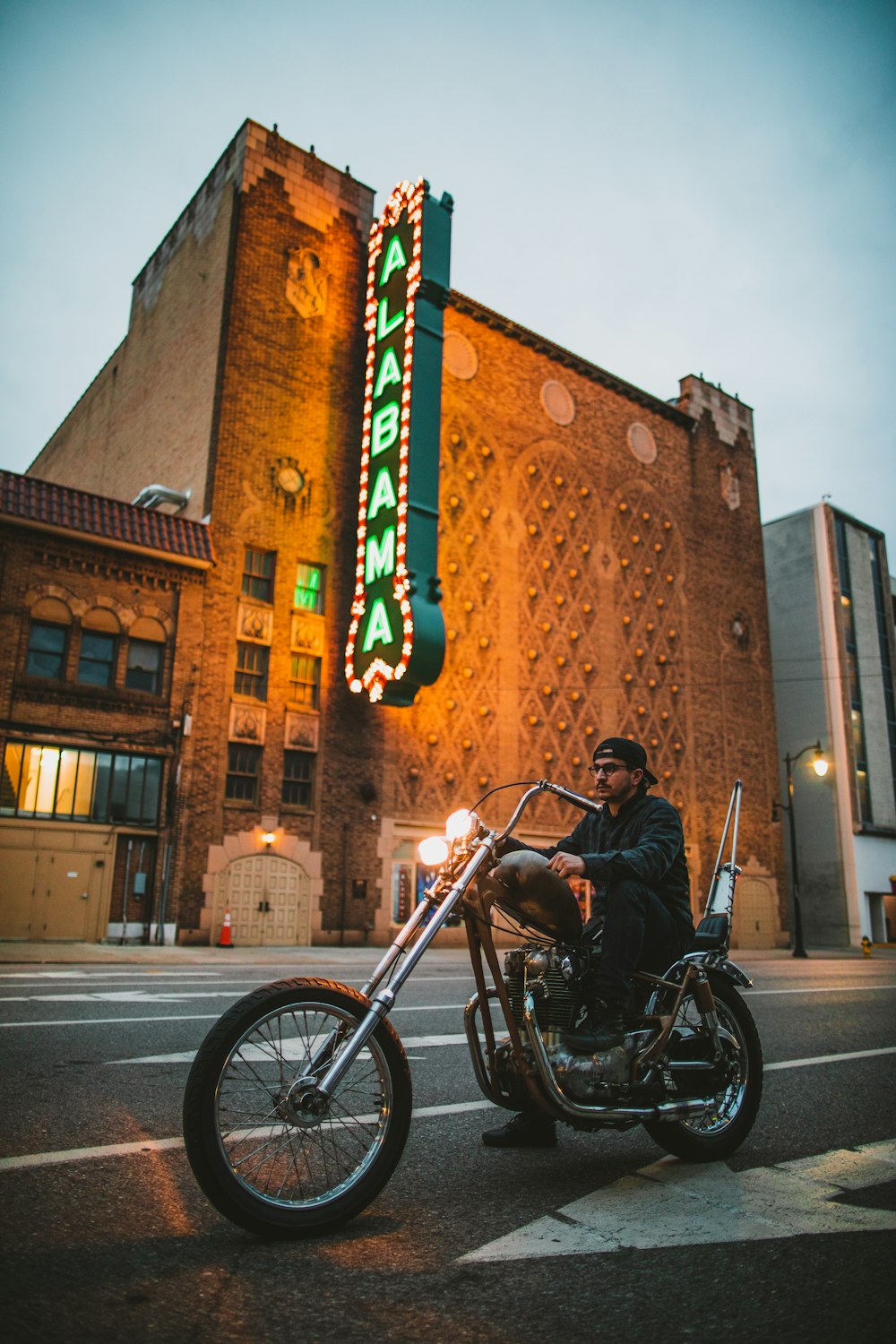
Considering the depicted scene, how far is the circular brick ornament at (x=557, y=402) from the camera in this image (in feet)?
112

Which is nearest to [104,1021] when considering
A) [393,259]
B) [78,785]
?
[78,785]

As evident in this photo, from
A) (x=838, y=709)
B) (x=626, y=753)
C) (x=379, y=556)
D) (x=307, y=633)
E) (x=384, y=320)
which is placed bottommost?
(x=626, y=753)

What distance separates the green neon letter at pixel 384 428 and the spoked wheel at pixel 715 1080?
2313cm

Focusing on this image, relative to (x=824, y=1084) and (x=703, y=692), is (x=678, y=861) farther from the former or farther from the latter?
(x=703, y=692)

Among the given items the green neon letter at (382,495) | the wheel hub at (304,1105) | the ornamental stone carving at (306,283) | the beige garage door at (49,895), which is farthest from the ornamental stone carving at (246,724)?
the wheel hub at (304,1105)

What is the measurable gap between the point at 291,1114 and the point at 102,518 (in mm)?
22605

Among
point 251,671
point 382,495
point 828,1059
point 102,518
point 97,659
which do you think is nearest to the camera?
point 828,1059

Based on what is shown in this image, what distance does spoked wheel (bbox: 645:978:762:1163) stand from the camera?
3.95 metres

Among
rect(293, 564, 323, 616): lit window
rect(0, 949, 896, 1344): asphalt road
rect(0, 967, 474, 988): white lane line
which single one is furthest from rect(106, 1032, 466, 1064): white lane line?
rect(293, 564, 323, 616): lit window

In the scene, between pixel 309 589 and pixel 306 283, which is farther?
pixel 306 283

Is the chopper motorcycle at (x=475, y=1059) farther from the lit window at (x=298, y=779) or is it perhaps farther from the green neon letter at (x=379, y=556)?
the lit window at (x=298, y=779)

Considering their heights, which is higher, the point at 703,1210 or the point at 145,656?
→ the point at 145,656

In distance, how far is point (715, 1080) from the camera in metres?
4.07

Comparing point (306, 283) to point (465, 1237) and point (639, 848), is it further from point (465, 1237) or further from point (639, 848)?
point (465, 1237)
